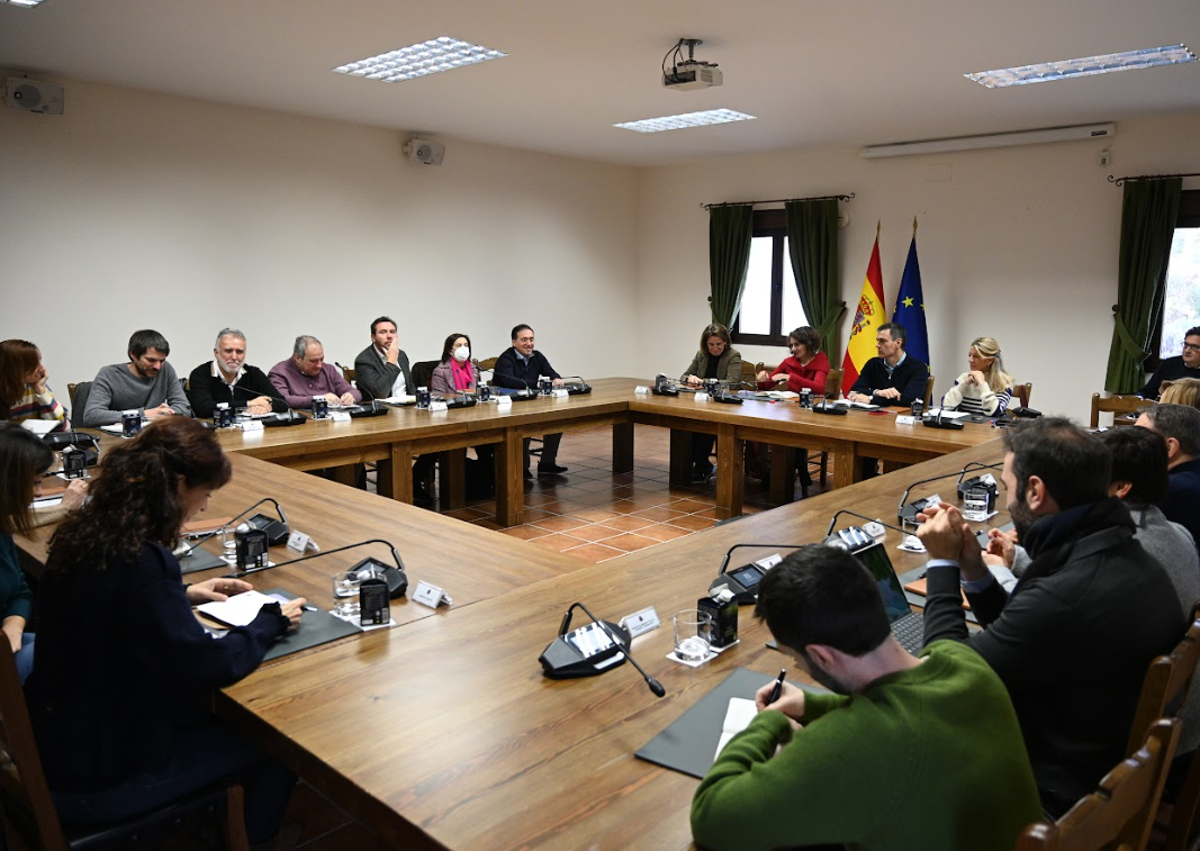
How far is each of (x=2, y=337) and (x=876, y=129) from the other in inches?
235

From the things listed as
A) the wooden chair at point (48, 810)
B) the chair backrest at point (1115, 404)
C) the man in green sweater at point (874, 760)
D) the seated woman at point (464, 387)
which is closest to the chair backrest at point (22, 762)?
the wooden chair at point (48, 810)

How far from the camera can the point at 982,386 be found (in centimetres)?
498

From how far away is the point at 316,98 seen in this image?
5.74 m

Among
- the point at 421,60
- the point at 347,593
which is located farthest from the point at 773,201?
the point at 347,593

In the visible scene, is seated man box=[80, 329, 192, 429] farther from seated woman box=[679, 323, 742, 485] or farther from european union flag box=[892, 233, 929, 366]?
Answer: european union flag box=[892, 233, 929, 366]

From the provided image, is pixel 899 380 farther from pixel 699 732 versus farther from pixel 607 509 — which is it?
pixel 699 732

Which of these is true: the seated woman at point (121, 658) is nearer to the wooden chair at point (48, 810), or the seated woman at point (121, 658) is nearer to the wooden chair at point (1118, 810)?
the wooden chair at point (48, 810)

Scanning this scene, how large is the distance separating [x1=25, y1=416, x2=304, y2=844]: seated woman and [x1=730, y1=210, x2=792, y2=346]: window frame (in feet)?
23.4

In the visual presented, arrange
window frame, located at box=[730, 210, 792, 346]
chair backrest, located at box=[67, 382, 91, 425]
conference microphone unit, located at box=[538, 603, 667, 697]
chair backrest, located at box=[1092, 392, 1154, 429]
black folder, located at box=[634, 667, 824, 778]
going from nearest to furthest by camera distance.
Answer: black folder, located at box=[634, 667, 824, 778], conference microphone unit, located at box=[538, 603, 667, 697], chair backrest, located at box=[67, 382, 91, 425], chair backrest, located at box=[1092, 392, 1154, 429], window frame, located at box=[730, 210, 792, 346]

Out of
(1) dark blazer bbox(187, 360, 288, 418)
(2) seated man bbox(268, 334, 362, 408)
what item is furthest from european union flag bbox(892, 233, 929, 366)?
(1) dark blazer bbox(187, 360, 288, 418)

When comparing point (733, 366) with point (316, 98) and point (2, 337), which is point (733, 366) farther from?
point (2, 337)

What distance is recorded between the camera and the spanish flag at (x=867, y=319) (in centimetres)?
737

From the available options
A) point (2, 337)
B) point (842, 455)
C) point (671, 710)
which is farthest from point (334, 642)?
point (2, 337)

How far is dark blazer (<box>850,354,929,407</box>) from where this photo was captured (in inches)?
213
